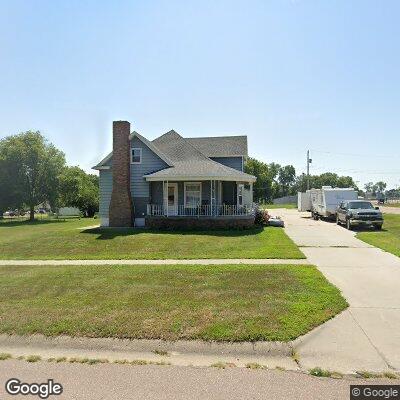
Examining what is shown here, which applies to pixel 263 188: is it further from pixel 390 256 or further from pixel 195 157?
pixel 390 256

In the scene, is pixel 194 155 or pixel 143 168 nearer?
pixel 143 168

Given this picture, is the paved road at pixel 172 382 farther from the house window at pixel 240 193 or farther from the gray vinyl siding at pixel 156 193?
the house window at pixel 240 193

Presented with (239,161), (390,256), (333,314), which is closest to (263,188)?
A: (239,161)

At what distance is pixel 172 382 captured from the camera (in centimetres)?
416

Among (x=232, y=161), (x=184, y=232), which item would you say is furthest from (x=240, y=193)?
(x=184, y=232)

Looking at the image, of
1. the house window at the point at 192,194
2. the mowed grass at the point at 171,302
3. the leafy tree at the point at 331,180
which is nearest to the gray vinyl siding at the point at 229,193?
the house window at the point at 192,194

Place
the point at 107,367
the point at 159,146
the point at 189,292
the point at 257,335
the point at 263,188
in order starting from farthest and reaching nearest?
the point at 263,188
the point at 159,146
the point at 189,292
the point at 257,335
the point at 107,367

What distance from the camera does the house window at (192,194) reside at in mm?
22125

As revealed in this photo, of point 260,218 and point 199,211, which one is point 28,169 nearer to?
point 199,211

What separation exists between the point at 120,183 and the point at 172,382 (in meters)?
18.1

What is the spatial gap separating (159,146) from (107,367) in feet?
74.9

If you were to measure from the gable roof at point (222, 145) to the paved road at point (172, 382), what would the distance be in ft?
75.0

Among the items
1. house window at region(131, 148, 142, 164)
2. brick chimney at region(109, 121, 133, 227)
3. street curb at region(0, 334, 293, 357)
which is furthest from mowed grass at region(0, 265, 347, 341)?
house window at region(131, 148, 142, 164)

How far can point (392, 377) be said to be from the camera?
13.8ft
